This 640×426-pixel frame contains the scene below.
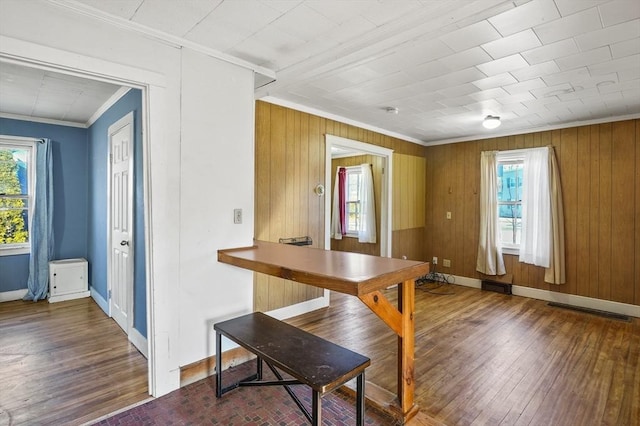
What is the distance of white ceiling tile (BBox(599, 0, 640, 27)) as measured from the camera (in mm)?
1805

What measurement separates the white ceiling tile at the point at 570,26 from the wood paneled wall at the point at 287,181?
2345 mm

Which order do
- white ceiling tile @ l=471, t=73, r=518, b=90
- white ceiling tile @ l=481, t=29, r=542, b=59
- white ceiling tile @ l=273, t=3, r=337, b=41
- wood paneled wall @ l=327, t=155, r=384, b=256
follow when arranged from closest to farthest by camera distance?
white ceiling tile @ l=273, t=3, r=337, b=41 → white ceiling tile @ l=481, t=29, r=542, b=59 → white ceiling tile @ l=471, t=73, r=518, b=90 → wood paneled wall @ l=327, t=155, r=384, b=256

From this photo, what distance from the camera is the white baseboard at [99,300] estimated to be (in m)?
3.77

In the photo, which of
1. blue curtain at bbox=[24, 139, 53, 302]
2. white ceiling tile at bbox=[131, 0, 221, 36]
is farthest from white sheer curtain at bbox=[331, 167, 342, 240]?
white ceiling tile at bbox=[131, 0, 221, 36]

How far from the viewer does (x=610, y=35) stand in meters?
2.14

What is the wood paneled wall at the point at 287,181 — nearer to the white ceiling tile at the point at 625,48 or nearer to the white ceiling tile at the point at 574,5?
the white ceiling tile at the point at 574,5

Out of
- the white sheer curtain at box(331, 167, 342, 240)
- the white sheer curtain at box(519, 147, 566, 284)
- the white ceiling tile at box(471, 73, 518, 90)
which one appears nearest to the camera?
the white ceiling tile at box(471, 73, 518, 90)

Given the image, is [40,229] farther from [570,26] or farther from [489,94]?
[570,26]

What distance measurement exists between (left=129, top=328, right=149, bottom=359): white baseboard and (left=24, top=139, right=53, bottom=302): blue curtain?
2171 millimetres

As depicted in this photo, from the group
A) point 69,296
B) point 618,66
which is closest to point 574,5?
point 618,66

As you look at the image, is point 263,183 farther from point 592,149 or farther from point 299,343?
point 592,149

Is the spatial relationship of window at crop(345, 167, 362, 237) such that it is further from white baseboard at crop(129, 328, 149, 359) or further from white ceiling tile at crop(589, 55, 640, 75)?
white baseboard at crop(129, 328, 149, 359)

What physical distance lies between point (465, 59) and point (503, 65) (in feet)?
1.19

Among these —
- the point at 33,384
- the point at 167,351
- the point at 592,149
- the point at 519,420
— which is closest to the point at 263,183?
the point at 167,351
